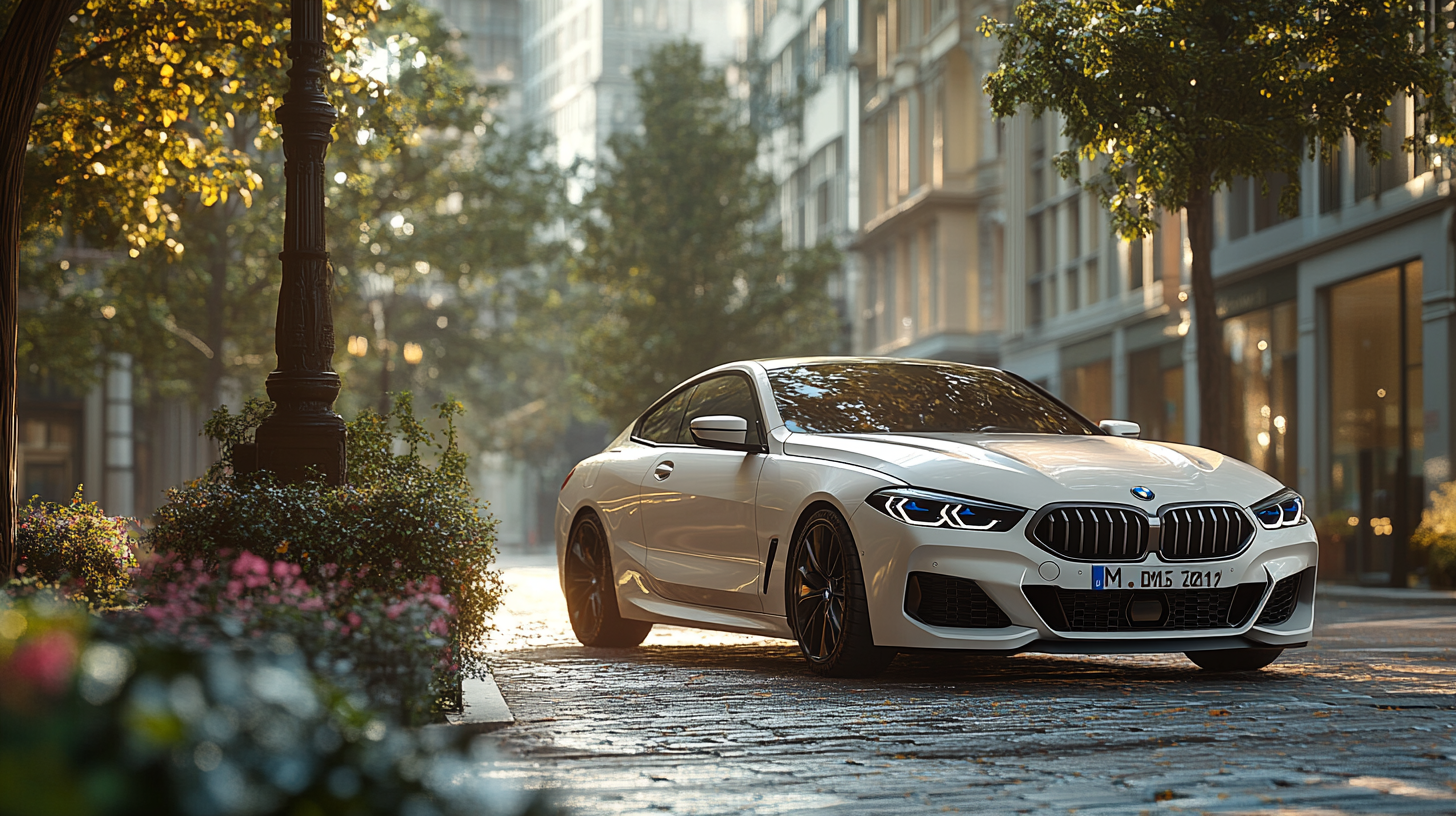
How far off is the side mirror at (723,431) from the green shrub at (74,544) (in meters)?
3.61

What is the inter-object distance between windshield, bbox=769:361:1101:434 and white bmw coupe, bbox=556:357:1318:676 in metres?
0.02

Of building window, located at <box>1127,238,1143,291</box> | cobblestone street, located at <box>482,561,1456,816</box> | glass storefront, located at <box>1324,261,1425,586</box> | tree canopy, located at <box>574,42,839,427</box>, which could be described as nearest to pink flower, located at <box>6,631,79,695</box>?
cobblestone street, located at <box>482,561,1456,816</box>

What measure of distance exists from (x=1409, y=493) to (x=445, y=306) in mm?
30169

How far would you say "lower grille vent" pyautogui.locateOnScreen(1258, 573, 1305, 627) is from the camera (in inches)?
314

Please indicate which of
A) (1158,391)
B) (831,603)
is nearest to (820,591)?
(831,603)

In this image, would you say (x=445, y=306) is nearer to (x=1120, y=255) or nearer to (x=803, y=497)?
(x=1120, y=255)

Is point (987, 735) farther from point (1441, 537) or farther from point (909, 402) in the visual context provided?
point (1441, 537)

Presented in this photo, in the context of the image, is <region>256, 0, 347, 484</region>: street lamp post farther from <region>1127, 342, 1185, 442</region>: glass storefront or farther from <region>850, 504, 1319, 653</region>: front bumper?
<region>1127, 342, 1185, 442</region>: glass storefront

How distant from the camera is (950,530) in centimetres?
755

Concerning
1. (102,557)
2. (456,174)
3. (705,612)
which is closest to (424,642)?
(705,612)

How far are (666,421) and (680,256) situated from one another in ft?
105

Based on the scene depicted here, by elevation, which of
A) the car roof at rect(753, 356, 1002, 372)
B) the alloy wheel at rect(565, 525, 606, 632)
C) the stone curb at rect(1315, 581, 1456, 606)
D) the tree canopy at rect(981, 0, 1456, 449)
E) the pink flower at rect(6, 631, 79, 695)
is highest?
the tree canopy at rect(981, 0, 1456, 449)

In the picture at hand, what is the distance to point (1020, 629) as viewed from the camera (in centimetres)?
750

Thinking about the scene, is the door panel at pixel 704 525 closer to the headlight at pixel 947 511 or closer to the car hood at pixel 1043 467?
the car hood at pixel 1043 467
